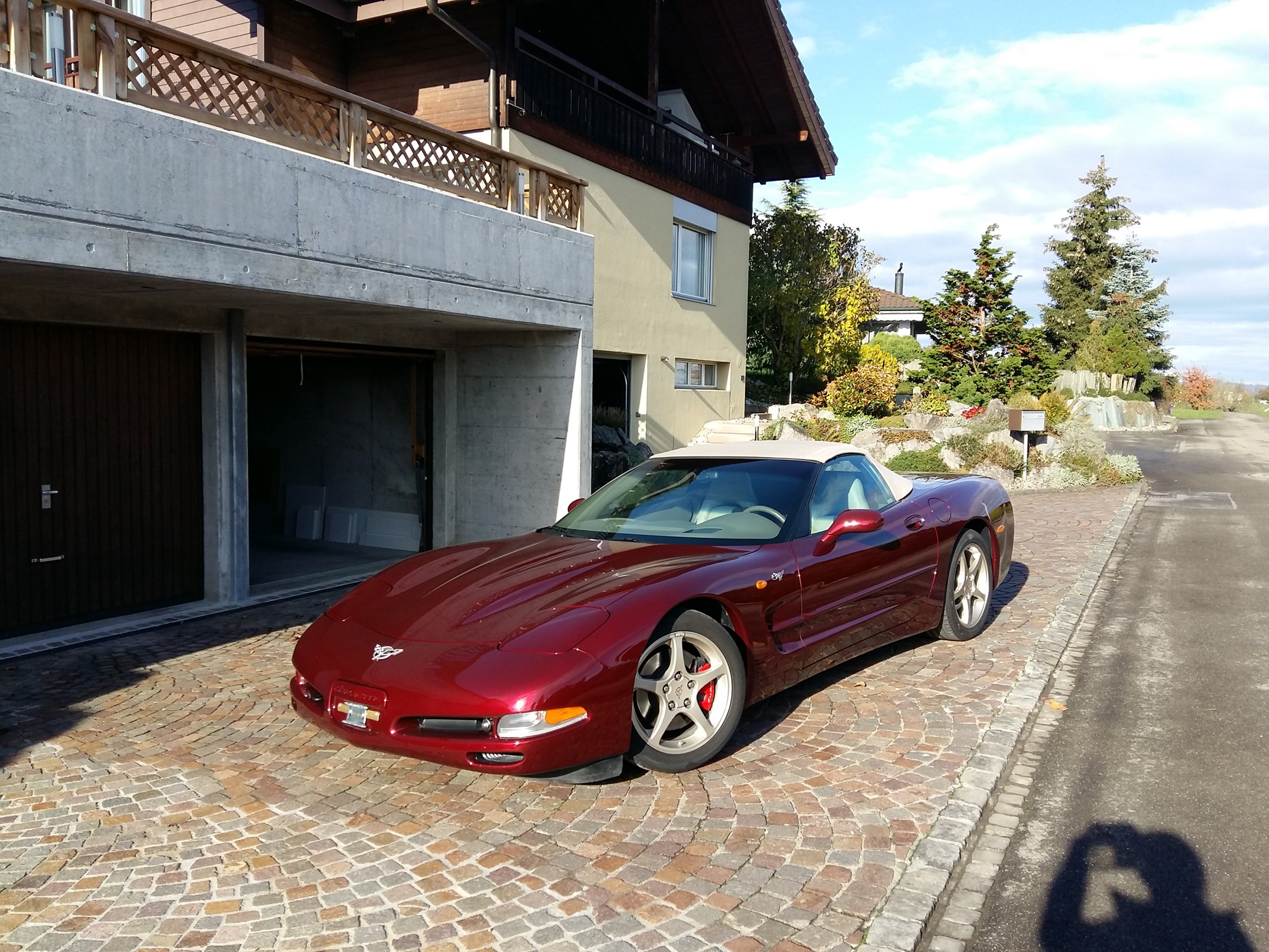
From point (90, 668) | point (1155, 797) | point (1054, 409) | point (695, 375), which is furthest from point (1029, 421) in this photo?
point (90, 668)

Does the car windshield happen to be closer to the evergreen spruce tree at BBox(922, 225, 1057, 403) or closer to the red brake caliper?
the red brake caliper

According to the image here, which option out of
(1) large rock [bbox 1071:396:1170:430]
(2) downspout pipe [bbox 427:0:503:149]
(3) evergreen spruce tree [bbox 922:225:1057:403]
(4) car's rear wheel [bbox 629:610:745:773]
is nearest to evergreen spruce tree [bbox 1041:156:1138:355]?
(1) large rock [bbox 1071:396:1170:430]

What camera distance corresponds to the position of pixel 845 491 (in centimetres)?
572

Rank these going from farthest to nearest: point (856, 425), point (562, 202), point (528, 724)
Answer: point (856, 425) < point (562, 202) < point (528, 724)

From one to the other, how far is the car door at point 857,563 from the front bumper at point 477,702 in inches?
59.9

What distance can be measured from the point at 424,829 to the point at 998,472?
15755 millimetres

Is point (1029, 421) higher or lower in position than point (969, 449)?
higher

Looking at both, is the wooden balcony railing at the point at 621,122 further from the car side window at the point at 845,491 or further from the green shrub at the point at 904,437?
the car side window at the point at 845,491

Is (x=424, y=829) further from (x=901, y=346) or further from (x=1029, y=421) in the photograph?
(x=901, y=346)

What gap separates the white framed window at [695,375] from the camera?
1692 centimetres

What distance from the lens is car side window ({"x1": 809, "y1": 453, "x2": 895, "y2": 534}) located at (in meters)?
5.39

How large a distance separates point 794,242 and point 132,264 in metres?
19.5

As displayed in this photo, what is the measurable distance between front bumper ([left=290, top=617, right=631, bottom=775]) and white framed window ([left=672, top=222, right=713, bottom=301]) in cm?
1308

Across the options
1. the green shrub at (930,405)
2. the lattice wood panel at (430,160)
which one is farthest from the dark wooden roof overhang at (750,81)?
the lattice wood panel at (430,160)
